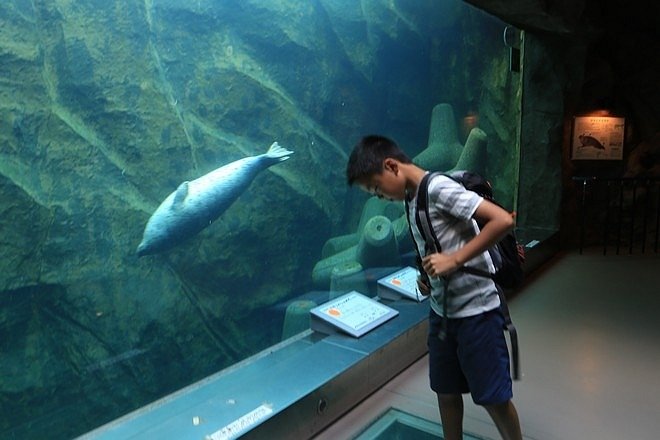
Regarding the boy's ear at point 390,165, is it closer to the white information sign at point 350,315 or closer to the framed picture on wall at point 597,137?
the white information sign at point 350,315

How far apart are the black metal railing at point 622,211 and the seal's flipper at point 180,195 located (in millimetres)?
6450

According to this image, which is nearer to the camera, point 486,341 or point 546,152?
point 486,341

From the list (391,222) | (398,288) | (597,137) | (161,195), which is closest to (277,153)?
(161,195)

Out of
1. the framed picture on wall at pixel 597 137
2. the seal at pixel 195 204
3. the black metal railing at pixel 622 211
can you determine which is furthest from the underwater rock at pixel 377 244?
the framed picture on wall at pixel 597 137

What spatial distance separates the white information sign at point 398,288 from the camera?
3.91 meters

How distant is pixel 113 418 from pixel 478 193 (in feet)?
7.45

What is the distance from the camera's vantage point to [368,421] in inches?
104

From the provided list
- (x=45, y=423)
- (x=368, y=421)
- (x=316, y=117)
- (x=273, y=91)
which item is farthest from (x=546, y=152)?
Answer: (x=45, y=423)

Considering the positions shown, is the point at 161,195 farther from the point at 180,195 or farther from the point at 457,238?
the point at 457,238

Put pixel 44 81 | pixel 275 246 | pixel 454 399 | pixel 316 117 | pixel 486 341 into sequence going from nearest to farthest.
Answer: pixel 486 341
pixel 454 399
pixel 44 81
pixel 275 246
pixel 316 117

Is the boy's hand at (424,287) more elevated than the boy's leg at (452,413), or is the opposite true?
the boy's hand at (424,287)

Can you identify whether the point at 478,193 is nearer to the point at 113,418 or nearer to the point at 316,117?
the point at 113,418

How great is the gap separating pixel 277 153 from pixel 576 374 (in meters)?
2.62

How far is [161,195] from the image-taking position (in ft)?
9.11
